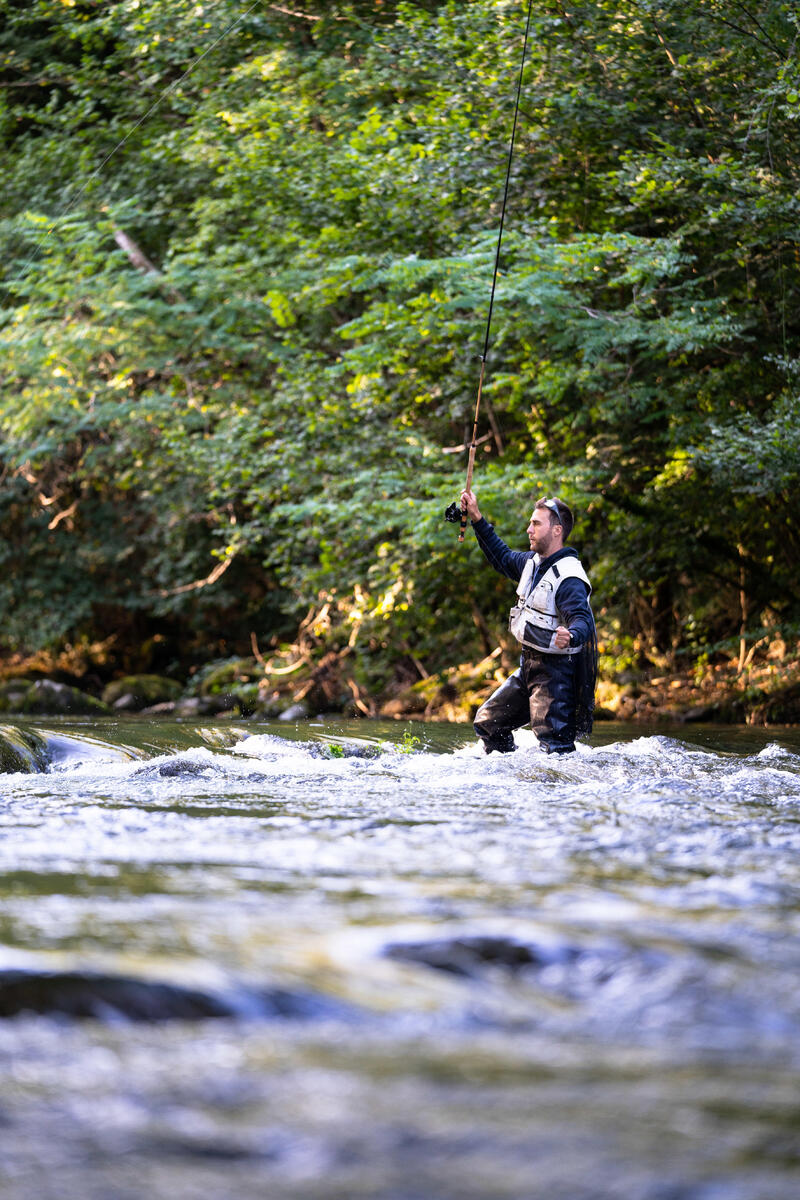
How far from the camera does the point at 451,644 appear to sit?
51.2 feet

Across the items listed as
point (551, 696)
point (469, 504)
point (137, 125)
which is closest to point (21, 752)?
point (469, 504)

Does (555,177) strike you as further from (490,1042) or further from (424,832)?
(490,1042)

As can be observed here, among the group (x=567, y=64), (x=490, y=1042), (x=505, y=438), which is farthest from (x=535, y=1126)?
(x=505, y=438)

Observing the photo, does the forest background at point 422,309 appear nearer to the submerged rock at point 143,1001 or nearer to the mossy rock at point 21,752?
the mossy rock at point 21,752

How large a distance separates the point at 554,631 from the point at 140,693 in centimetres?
1128

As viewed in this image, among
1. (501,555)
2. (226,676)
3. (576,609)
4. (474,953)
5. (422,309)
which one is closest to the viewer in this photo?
(474,953)

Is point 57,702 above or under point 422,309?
under

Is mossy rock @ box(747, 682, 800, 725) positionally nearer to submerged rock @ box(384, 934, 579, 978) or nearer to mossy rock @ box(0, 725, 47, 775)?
mossy rock @ box(0, 725, 47, 775)

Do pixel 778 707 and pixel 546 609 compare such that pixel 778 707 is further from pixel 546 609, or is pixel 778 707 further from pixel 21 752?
pixel 21 752

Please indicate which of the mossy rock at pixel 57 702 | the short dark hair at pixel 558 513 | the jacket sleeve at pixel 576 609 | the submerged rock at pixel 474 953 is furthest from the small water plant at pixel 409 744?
the mossy rock at pixel 57 702

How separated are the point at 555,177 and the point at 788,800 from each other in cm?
867

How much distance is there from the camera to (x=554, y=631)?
6586 millimetres

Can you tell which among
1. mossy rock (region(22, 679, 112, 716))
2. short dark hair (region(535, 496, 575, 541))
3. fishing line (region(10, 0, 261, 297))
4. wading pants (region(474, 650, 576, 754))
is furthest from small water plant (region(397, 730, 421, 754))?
mossy rock (region(22, 679, 112, 716))

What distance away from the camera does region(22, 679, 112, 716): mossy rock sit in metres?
14.6
